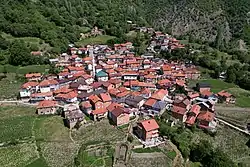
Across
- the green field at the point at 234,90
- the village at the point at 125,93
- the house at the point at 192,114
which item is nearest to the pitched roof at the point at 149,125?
the village at the point at 125,93

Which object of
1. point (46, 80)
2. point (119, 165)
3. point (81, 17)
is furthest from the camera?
point (81, 17)

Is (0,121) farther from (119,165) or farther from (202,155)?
(202,155)

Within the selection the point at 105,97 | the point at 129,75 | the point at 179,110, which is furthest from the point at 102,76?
the point at 179,110

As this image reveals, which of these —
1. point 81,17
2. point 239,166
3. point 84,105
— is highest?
point 81,17

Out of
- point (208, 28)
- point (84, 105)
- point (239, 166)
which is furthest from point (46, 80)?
point (208, 28)

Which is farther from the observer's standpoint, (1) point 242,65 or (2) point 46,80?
(1) point 242,65

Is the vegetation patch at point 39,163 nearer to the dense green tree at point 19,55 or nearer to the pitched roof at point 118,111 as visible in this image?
Answer: the pitched roof at point 118,111

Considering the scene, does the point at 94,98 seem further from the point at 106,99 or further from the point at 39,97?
the point at 39,97
